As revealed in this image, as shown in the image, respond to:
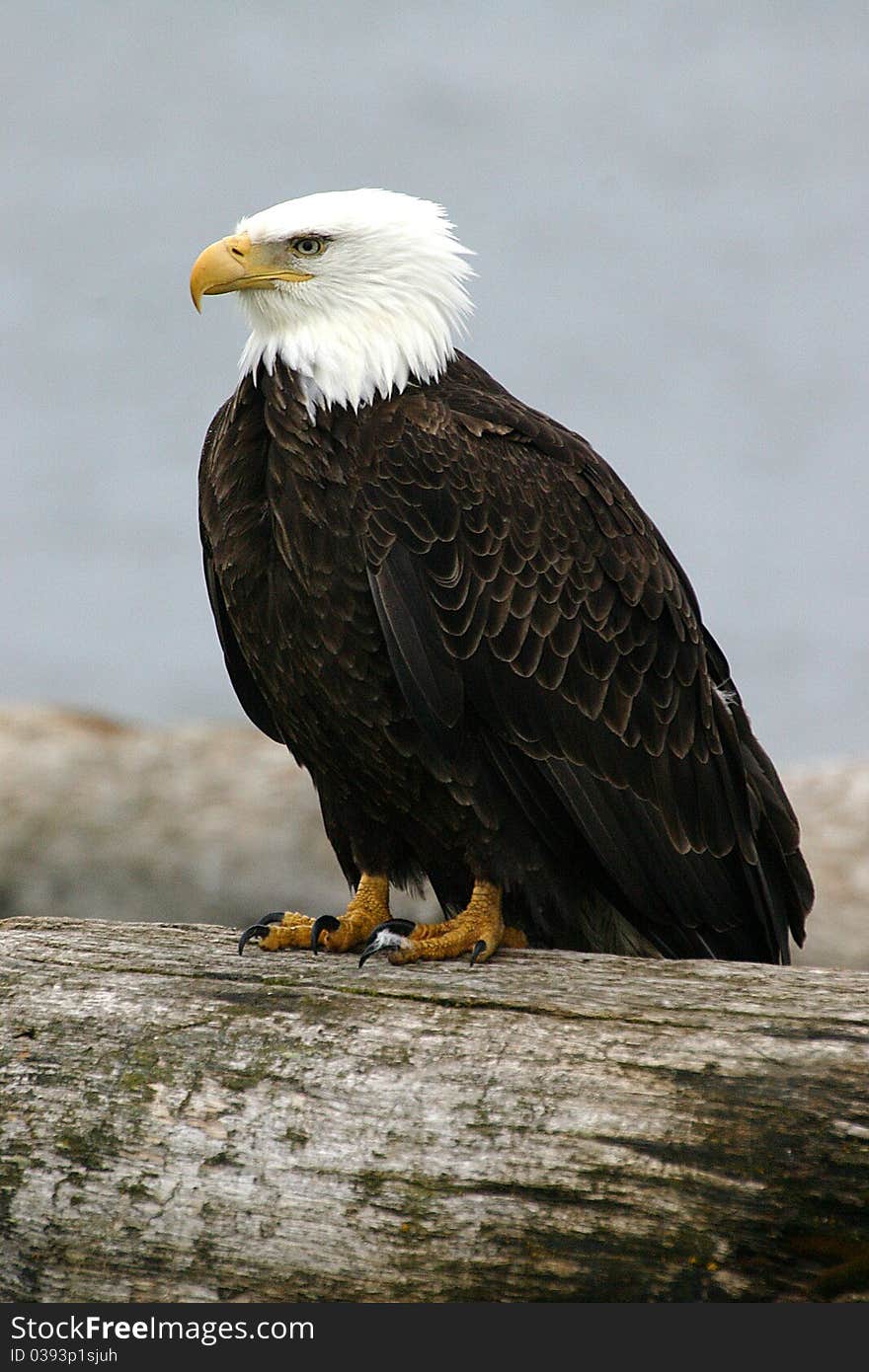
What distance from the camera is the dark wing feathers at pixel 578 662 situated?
3.69m

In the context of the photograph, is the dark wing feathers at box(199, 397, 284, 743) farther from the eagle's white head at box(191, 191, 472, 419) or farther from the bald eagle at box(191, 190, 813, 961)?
the eagle's white head at box(191, 191, 472, 419)

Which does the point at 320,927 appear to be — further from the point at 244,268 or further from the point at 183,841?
the point at 183,841

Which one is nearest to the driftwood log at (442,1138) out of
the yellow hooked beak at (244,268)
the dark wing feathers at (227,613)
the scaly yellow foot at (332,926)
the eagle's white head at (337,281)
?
the scaly yellow foot at (332,926)

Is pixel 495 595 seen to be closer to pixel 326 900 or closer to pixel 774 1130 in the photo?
pixel 774 1130

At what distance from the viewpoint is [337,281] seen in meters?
4.07

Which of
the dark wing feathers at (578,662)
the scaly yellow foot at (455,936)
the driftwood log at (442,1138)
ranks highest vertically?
the dark wing feathers at (578,662)

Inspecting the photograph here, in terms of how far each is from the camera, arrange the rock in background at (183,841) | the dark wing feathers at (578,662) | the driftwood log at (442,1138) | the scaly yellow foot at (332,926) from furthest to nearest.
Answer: the rock in background at (183,841) < the scaly yellow foot at (332,926) < the dark wing feathers at (578,662) < the driftwood log at (442,1138)

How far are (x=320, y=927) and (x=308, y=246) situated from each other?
1.78 m

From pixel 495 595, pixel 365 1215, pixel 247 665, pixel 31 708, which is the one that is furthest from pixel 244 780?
pixel 365 1215

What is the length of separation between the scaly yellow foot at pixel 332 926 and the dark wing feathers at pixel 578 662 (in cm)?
57

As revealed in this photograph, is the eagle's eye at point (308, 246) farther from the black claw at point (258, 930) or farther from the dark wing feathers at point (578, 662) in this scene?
the black claw at point (258, 930)

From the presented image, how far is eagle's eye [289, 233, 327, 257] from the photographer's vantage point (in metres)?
4.06

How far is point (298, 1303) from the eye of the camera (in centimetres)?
283

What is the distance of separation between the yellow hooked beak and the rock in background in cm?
341
